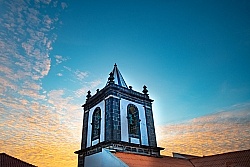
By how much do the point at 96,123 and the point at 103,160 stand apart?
368cm

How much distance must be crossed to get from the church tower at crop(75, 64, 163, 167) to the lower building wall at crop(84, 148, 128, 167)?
82 mm

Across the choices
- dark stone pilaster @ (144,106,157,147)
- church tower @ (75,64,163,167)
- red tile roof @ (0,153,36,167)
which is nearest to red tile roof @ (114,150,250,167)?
church tower @ (75,64,163,167)

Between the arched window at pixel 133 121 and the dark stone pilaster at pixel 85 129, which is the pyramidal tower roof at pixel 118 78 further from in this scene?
A: the dark stone pilaster at pixel 85 129

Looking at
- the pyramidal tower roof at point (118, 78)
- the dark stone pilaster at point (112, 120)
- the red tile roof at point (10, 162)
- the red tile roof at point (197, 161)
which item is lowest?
the red tile roof at point (197, 161)

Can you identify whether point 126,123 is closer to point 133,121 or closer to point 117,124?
point 117,124

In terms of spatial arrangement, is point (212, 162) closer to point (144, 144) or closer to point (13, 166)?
point (144, 144)

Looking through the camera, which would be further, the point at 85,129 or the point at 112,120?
the point at 85,129

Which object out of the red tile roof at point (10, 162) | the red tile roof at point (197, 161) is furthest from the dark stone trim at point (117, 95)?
the red tile roof at point (10, 162)

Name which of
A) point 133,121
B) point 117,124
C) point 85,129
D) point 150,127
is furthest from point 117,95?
point 85,129

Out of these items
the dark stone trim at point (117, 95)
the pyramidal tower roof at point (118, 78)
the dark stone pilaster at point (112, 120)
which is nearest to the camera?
the dark stone pilaster at point (112, 120)

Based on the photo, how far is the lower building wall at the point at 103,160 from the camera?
1121 centimetres

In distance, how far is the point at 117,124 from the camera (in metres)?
14.1

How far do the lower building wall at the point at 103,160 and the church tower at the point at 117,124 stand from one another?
8 cm

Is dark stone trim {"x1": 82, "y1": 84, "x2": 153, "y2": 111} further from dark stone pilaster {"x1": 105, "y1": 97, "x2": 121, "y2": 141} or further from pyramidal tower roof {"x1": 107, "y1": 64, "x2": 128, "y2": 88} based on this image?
pyramidal tower roof {"x1": 107, "y1": 64, "x2": 128, "y2": 88}
